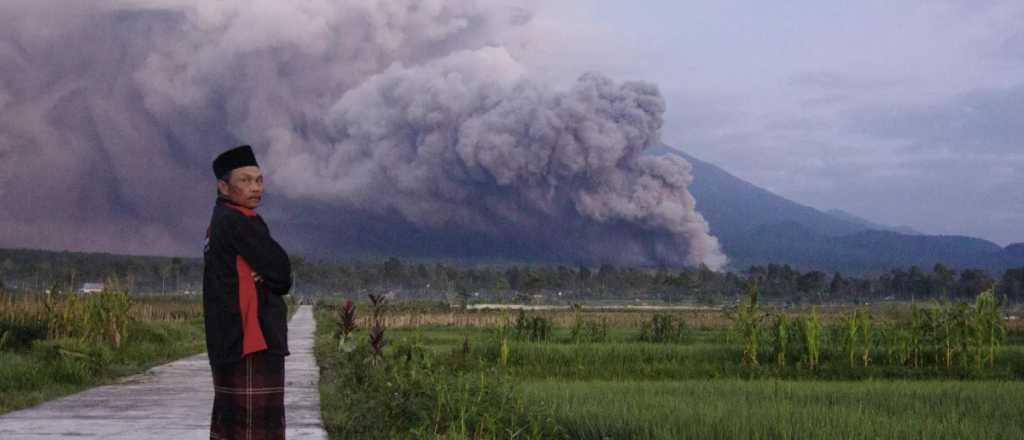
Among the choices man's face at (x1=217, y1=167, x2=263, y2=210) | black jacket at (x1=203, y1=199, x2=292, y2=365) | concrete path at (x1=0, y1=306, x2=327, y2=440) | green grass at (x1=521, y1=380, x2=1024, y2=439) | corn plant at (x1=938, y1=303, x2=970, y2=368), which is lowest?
concrete path at (x1=0, y1=306, x2=327, y2=440)

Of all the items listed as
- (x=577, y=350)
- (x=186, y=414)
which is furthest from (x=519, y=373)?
(x=186, y=414)

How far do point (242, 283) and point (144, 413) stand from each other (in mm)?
4936

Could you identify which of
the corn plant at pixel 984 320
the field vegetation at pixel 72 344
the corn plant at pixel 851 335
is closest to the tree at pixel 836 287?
the field vegetation at pixel 72 344

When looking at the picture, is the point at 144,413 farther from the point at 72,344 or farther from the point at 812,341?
the point at 812,341

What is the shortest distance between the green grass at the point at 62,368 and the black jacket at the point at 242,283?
18.3 feet

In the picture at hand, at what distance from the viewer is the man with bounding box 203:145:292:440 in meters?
4.92

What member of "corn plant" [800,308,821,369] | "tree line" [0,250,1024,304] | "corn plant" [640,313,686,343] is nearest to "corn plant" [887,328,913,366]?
"corn plant" [800,308,821,369]

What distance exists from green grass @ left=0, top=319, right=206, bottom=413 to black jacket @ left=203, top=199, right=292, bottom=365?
5583 millimetres

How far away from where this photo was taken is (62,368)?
12.7 meters

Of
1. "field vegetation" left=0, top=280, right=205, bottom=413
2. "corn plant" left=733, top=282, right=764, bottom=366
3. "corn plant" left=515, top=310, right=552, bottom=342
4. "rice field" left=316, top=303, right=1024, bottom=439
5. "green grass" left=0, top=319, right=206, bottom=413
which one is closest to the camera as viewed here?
"rice field" left=316, top=303, right=1024, bottom=439

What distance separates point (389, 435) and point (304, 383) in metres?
4.96

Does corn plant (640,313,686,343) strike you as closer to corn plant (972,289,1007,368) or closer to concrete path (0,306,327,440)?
corn plant (972,289,1007,368)

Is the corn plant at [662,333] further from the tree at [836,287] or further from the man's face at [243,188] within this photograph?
the tree at [836,287]


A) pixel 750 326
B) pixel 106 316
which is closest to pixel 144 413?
pixel 106 316
